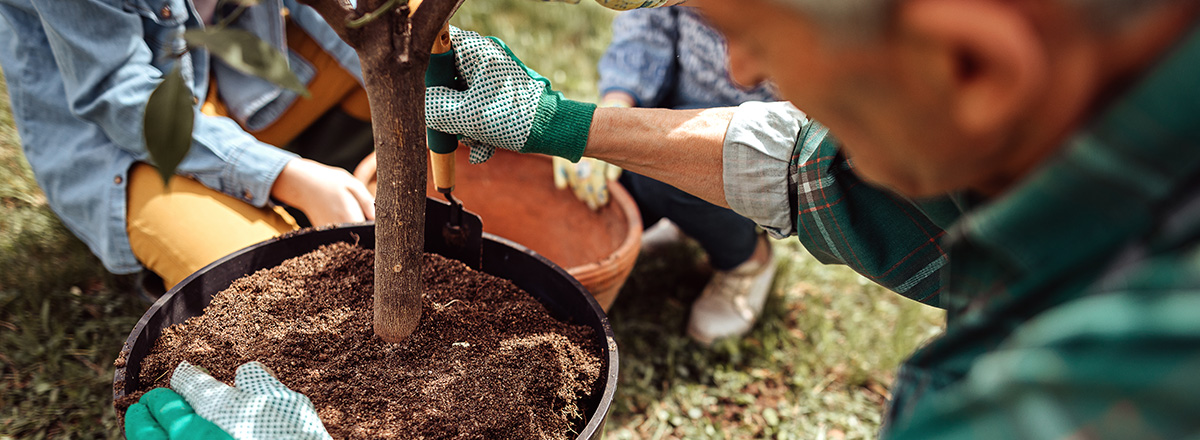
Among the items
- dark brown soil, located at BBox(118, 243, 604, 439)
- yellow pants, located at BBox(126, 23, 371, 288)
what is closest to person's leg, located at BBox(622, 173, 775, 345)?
dark brown soil, located at BBox(118, 243, 604, 439)

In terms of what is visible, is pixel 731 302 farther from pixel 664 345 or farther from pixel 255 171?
pixel 255 171

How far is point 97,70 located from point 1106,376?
5.04 ft

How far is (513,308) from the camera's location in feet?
3.42

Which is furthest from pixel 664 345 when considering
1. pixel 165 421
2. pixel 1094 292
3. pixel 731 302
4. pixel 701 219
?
pixel 1094 292

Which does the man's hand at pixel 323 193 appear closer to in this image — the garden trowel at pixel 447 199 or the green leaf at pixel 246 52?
the garden trowel at pixel 447 199

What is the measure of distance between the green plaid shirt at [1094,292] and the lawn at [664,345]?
3.76ft

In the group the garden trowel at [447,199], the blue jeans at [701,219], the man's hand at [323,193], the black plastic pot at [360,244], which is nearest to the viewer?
the black plastic pot at [360,244]

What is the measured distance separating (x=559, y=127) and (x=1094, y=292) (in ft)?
2.38

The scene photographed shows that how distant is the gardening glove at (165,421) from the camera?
76 centimetres

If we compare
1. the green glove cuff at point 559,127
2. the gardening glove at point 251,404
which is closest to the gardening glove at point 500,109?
the green glove cuff at point 559,127

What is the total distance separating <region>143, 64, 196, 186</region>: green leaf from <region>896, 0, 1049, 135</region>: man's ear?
20.1 inches

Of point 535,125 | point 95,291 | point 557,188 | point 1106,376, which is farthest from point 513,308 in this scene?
point 95,291

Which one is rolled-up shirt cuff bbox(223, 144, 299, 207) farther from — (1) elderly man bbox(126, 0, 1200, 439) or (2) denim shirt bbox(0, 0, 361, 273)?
(1) elderly man bbox(126, 0, 1200, 439)

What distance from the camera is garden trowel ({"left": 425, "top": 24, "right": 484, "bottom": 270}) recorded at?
39.0 inches
